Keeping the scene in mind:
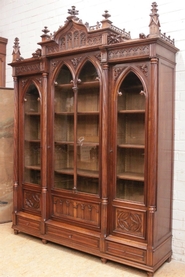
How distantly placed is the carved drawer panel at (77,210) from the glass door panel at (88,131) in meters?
0.16

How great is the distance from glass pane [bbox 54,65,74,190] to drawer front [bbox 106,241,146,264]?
81cm

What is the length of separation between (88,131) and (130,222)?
1.09 m

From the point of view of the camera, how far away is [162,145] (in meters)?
2.99

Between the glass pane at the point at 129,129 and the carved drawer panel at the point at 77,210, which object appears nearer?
the glass pane at the point at 129,129

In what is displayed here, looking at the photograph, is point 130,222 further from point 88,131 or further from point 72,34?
point 72,34

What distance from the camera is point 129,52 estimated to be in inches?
117

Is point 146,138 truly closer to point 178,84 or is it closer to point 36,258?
point 178,84

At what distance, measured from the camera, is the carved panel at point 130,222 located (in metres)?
2.99

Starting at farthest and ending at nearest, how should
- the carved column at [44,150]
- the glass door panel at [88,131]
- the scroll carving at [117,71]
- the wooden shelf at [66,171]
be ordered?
the carved column at [44,150] < the wooden shelf at [66,171] < the glass door panel at [88,131] < the scroll carving at [117,71]

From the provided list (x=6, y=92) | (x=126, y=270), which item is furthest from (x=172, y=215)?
(x=6, y=92)

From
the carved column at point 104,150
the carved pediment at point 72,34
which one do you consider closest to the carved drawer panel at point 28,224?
the carved column at point 104,150

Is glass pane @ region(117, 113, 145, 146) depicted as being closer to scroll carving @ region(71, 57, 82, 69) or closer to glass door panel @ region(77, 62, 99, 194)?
glass door panel @ region(77, 62, 99, 194)

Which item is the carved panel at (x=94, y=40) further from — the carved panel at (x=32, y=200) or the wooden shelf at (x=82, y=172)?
the carved panel at (x=32, y=200)

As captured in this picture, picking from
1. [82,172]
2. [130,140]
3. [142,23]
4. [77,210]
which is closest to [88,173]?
[82,172]
